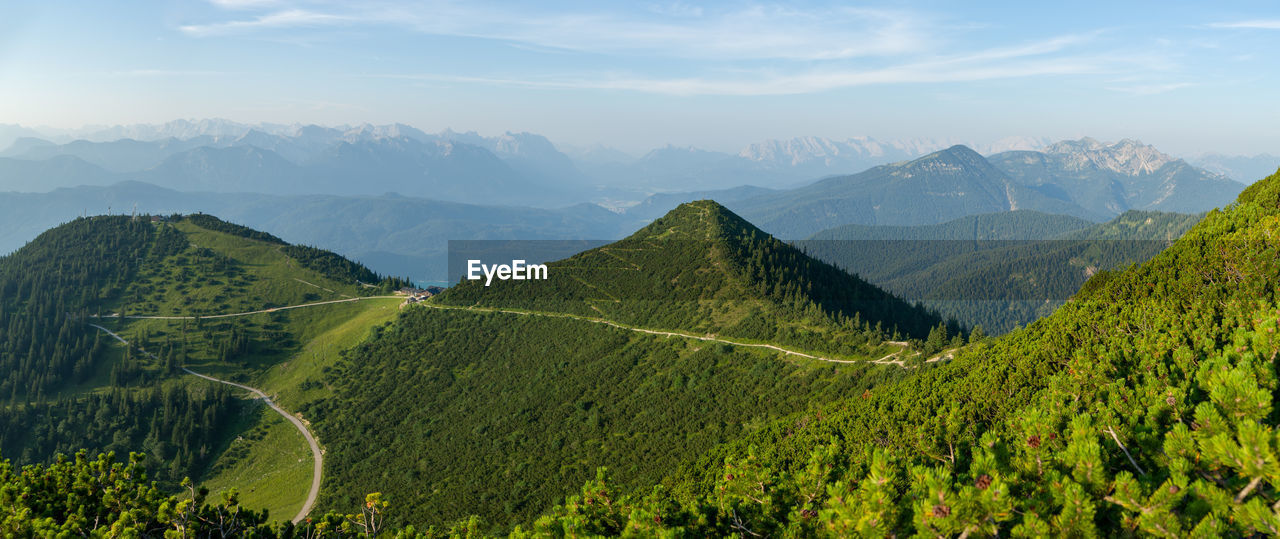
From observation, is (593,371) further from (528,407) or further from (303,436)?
(303,436)

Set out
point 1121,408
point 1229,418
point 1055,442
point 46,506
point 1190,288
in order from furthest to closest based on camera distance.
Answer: point 1190,288 → point 46,506 → point 1121,408 → point 1055,442 → point 1229,418

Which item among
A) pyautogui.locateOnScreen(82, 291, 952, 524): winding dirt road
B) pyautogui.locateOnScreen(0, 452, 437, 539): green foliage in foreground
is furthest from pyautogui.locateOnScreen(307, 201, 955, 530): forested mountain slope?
pyautogui.locateOnScreen(0, 452, 437, 539): green foliage in foreground

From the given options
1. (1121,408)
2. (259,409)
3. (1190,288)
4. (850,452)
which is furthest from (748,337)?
(259,409)

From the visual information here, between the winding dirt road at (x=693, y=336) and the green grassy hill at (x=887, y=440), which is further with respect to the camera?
the winding dirt road at (x=693, y=336)

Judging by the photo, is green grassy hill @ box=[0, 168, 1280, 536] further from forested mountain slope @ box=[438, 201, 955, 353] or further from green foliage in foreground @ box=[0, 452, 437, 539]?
forested mountain slope @ box=[438, 201, 955, 353]

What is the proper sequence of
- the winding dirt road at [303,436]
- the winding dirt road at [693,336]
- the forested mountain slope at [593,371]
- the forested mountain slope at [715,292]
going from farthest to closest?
1. the forested mountain slope at [715,292]
2. the winding dirt road at [303,436]
3. the forested mountain slope at [593,371]
4. the winding dirt road at [693,336]

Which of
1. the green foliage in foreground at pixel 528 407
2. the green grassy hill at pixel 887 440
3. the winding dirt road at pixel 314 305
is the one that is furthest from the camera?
the winding dirt road at pixel 314 305

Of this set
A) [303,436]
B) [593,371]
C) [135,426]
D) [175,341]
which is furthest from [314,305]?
[593,371]

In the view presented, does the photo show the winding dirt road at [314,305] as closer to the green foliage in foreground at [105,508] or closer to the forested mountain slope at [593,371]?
the forested mountain slope at [593,371]

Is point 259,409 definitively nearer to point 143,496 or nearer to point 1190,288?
point 143,496

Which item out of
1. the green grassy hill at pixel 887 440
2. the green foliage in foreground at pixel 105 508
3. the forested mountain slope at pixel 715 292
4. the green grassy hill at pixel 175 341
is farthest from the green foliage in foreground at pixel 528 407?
the green foliage in foreground at pixel 105 508

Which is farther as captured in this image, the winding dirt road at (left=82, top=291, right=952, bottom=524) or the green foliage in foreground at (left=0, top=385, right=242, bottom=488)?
the green foliage in foreground at (left=0, top=385, right=242, bottom=488)
